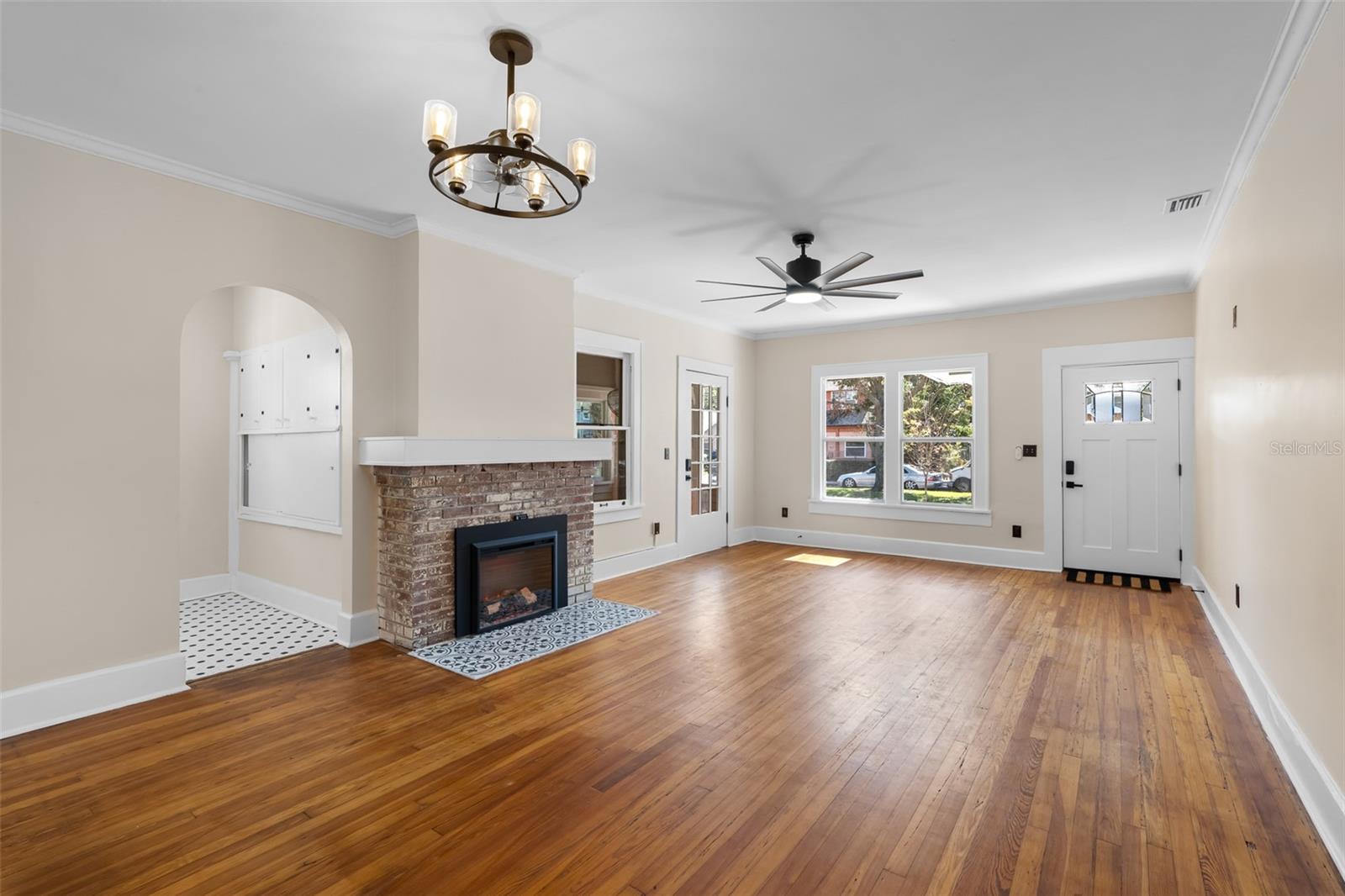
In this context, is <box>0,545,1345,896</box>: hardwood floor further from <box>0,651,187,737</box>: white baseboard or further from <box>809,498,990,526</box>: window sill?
<box>809,498,990,526</box>: window sill

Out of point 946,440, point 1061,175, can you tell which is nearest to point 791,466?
point 946,440

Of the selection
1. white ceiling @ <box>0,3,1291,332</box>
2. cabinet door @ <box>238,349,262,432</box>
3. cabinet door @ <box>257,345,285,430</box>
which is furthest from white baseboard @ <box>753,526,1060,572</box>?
cabinet door @ <box>238,349,262,432</box>

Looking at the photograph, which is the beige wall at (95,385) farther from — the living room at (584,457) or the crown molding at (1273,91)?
the crown molding at (1273,91)

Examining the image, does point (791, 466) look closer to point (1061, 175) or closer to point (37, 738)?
point (1061, 175)

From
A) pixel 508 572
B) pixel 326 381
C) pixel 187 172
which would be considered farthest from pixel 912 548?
pixel 187 172

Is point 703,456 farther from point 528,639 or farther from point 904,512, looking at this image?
point 528,639

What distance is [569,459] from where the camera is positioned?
15.8 feet

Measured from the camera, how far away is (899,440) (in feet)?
23.2

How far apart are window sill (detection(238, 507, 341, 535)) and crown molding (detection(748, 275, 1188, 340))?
17.2 feet

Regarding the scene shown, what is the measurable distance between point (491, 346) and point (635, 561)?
104 inches

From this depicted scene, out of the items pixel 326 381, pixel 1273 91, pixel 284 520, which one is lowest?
pixel 284 520

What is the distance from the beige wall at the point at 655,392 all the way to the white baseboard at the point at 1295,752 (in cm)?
438

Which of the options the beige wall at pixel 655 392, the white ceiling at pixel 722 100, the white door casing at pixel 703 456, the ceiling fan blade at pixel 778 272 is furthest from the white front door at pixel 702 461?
the white ceiling at pixel 722 100

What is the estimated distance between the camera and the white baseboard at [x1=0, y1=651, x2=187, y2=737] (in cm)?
278
